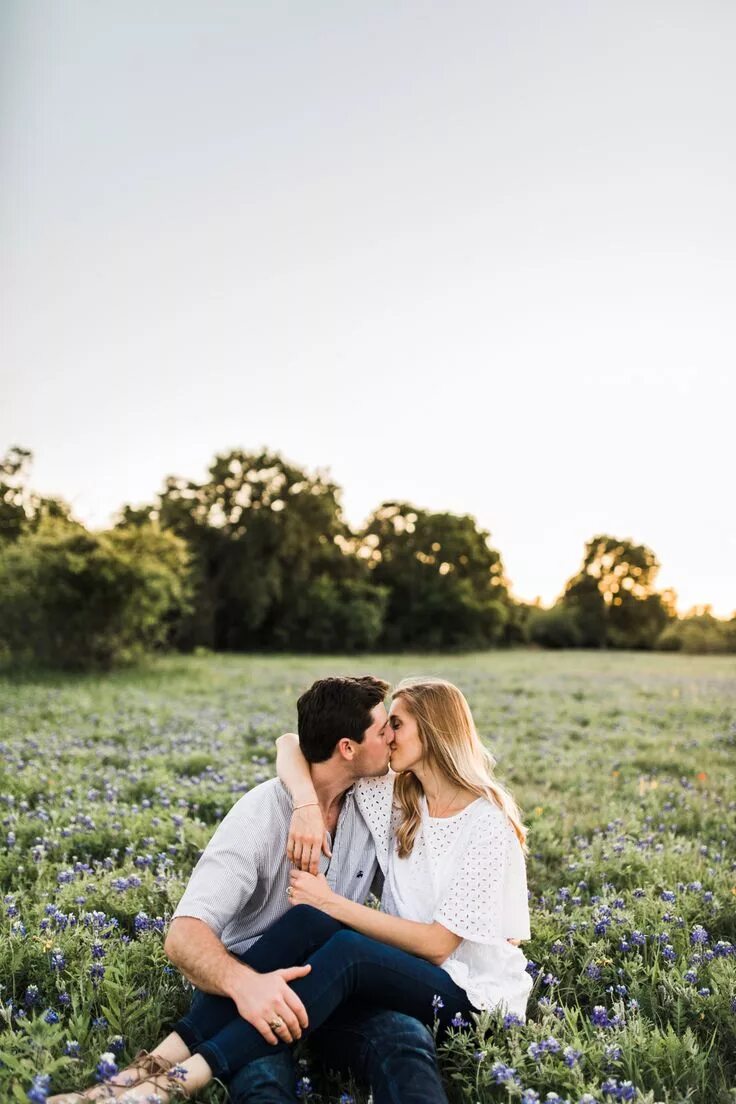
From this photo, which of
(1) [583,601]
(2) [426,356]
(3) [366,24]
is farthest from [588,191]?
(1) [583,601]

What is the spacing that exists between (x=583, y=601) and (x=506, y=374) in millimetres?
45714

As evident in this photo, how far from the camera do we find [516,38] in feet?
42.3

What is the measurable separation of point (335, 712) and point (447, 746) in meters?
0.53

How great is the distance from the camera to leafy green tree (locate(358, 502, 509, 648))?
5047 cm

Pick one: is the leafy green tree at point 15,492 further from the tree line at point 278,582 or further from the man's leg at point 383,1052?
the man's leg at point 383,1052

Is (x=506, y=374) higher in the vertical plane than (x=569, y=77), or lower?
lower

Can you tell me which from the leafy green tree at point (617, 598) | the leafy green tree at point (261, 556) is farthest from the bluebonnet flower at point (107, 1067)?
the leafy green tree at point (617, 598)

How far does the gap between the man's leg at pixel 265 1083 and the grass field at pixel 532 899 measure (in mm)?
109

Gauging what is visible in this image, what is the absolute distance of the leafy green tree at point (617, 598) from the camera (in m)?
62.6

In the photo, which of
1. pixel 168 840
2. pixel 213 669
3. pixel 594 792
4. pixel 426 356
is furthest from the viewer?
pixel 213 669

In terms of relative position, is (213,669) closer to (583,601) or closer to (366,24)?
(366,24)

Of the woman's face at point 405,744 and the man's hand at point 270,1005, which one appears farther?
the woman's face at point 405,744

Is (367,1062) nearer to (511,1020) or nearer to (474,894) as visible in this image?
(511,1020)

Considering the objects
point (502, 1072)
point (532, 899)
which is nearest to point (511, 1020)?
point (502, 1072)
